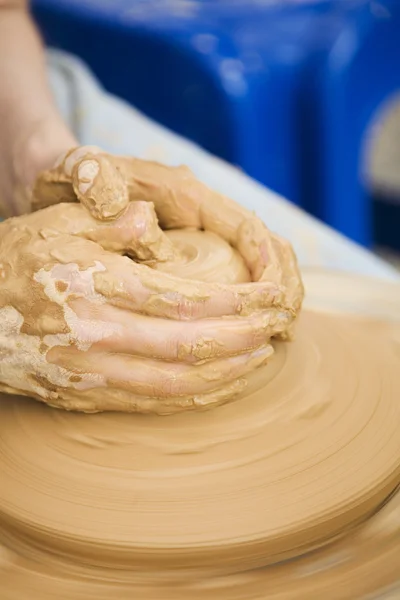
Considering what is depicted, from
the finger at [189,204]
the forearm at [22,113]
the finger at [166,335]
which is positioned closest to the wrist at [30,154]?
the forearm at [22,113]

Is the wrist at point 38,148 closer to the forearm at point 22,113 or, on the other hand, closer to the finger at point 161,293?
the forearm at point 22,113

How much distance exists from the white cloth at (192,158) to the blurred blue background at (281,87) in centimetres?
43

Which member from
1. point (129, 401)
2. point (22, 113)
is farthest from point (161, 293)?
point (22, 113)

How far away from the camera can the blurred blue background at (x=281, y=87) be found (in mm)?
2336

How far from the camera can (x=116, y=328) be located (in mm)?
897

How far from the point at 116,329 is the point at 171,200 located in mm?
286

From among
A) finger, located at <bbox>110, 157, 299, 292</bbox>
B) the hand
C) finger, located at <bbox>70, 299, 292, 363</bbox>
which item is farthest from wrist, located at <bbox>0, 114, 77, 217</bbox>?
finger, located at <bbox>70, 299, 292, 363</bbox>

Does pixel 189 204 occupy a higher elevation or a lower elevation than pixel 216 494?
higher

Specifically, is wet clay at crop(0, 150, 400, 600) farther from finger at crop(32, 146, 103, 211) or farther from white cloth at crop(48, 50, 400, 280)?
white cloth at crop(48, 50, 400, 280)

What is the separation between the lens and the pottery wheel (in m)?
0.79

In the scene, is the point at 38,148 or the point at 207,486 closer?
the point at 207,486

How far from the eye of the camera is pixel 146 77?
254 centimetres

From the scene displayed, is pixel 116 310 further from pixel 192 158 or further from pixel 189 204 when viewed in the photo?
pixel 192 158

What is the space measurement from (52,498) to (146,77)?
1.96 meters
